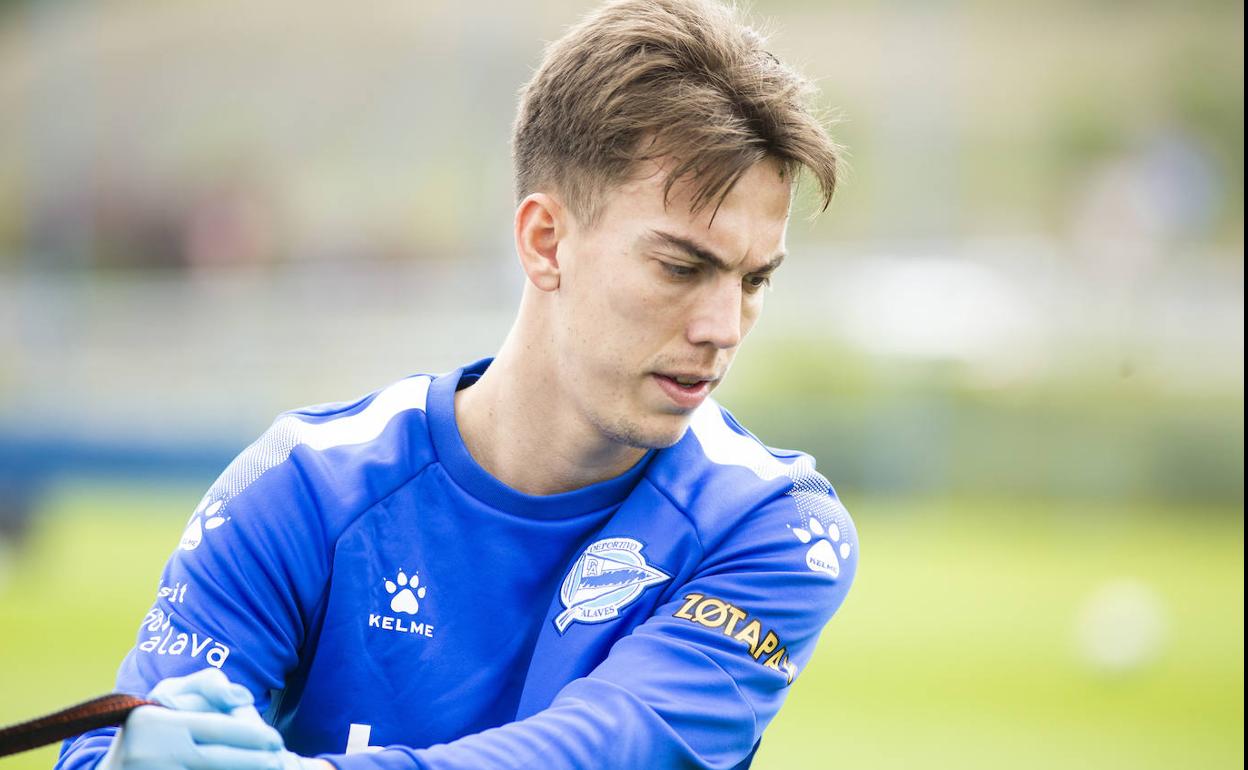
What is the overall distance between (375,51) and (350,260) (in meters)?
4.39

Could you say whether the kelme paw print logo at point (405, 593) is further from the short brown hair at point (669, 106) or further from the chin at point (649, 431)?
the short brown hair at point (669, 106)

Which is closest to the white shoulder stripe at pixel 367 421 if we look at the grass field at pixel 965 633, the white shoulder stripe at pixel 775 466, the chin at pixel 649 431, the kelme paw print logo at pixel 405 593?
the kelme paw print logo at pixel 405 593

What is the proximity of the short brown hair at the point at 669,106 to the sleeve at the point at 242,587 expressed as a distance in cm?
74

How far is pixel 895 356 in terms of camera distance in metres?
11.4

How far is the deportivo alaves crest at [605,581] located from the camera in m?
2.54

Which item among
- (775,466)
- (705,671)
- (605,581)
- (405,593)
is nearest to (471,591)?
(405,593)

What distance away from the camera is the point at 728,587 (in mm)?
2512

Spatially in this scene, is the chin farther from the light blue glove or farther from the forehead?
the light blue glove

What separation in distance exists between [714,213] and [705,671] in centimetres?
77

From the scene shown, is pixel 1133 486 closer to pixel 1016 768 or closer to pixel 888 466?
pixel 888 466

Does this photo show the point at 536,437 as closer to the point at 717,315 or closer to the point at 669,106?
the point at 717,315

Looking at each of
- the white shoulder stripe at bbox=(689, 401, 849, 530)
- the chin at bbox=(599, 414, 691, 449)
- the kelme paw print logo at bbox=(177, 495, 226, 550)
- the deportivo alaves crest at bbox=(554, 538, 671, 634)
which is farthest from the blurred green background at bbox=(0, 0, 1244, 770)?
the chin at bbox=(599, 414, 691, 449)

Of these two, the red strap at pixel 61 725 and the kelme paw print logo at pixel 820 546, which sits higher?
the kelme paw print logo at pixel 820 546

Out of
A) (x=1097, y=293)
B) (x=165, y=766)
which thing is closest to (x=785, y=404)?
(x=1097, y=293)
